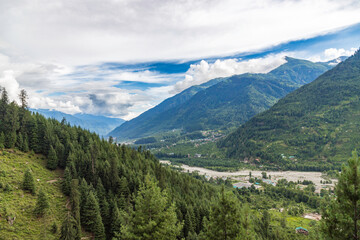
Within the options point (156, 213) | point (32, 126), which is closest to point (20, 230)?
point (156, 213)

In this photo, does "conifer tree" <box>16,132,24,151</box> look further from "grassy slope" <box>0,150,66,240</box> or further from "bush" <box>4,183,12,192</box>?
"bush" <box>4,183,12,192</box>

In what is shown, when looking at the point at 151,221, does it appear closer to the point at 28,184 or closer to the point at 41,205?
the point at 41,205

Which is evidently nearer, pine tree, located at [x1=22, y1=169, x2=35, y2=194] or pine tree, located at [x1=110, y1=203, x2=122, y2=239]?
pine tree, located at [x1=110, y1=203, x2=122, y2=239]

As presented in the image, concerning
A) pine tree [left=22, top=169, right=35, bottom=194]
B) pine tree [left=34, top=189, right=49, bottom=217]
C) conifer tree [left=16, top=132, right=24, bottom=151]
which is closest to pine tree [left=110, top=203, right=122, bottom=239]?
pine tree [left=34, top=189, right=49, bottom=217]

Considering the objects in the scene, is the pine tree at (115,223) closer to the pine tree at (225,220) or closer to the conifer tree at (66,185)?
the conifer tree at (66,185)

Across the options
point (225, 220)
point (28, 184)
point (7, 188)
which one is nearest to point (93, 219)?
point (28, 184)

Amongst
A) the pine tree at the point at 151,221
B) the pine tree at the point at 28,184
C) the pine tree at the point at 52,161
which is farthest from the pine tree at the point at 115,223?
the pine tree at the point at 52,161

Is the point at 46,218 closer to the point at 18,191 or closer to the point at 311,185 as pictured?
the point at 18,191
